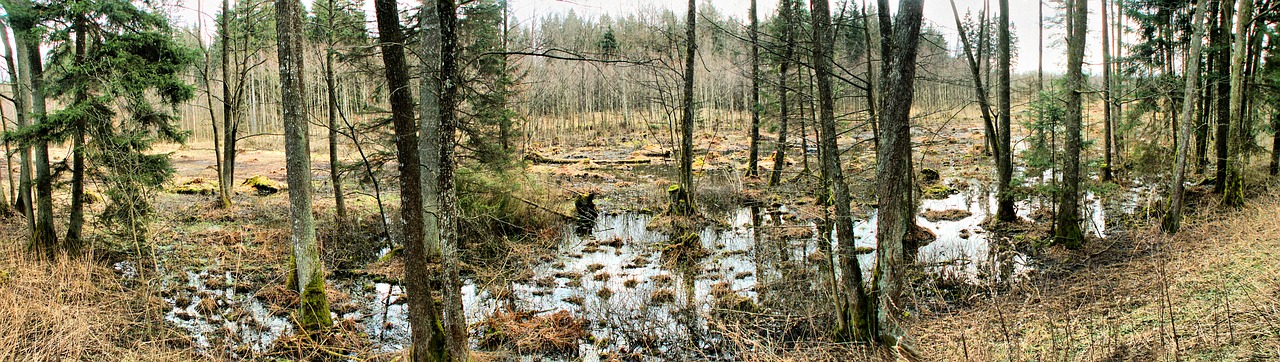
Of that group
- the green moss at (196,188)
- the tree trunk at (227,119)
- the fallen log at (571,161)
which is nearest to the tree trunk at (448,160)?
the tree trunk at (227,119)

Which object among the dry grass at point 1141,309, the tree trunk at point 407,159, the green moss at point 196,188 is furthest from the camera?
the green moss at point 196,188

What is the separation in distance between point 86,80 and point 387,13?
7.81 m

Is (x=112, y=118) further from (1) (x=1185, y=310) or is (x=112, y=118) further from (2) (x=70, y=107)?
(1) (x=1185, y=310)

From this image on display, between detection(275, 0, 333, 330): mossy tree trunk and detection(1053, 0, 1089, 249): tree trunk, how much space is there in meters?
11.2

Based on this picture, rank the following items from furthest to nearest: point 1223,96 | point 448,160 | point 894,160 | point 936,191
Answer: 1. point 936,191
2. point 1223,96
3. point 894,160
4. point 448,160

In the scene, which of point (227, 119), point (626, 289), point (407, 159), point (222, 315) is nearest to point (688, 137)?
point (626, 289)

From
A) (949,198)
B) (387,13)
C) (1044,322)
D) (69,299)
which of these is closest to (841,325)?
(1044,322)

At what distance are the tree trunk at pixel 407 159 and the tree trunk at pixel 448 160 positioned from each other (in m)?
0.18

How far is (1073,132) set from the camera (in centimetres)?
1073

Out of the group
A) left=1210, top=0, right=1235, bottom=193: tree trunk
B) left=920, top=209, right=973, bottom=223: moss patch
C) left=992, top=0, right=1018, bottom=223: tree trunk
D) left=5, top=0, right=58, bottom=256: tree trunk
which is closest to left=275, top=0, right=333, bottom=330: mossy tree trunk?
left=5, top=0, right=58, bottom=256: tree trunk

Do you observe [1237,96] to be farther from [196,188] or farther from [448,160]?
[196,188]

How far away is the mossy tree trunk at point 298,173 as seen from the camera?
24.4 ft

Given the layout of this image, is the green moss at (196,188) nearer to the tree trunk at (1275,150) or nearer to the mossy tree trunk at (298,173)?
the mossy tree trunk at (298,173)

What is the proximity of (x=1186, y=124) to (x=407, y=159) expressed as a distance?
12228 mm
